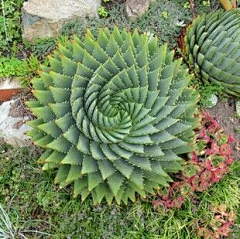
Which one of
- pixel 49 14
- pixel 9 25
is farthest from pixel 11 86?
pixel 49 14

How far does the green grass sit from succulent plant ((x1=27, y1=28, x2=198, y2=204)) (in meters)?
0.53

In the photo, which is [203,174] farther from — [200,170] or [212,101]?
[212,101]

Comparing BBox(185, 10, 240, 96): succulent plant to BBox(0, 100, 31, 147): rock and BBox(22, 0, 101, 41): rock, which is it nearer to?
BBox(22, 0, 101, 41): rock

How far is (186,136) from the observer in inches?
128

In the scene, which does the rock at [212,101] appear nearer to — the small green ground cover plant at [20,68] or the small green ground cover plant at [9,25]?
the small green ground cover plant at [20,68]

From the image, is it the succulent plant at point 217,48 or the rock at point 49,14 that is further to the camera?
the rock at point 49,14

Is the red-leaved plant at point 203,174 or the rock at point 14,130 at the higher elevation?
the red-leaved plant at point 203,174

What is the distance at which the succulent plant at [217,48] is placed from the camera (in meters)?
3.66

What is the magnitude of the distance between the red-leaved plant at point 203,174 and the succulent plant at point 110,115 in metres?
0.41

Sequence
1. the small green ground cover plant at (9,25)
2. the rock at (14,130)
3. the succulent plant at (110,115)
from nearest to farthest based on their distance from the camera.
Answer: the succulent plant at (110,115) → the rock at (14,130) → the small green ground cover plant at (9,25)

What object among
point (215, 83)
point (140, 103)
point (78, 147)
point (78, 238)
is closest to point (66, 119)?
point (78, 147)

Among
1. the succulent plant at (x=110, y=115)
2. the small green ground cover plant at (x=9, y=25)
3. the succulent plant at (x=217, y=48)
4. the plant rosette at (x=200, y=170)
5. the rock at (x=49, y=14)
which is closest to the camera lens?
the succulent plant at (x=110, y=115)

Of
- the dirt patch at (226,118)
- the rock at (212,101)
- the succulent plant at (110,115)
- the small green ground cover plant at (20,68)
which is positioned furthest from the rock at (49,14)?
the dirt patch at (226,118)

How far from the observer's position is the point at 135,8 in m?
4.16
